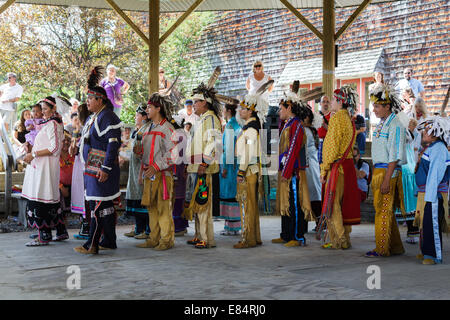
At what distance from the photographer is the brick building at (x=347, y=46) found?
13531 millimetres

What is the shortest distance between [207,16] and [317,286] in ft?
50.7

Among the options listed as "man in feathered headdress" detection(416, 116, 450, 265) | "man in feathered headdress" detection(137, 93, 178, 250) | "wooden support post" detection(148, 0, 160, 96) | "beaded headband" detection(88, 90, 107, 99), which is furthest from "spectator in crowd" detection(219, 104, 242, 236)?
"wooden support post" detection(148, 0, 160, 96)

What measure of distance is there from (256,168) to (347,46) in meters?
9.91

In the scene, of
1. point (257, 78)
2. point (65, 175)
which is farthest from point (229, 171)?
point (257, 78)

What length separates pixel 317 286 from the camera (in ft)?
14.6

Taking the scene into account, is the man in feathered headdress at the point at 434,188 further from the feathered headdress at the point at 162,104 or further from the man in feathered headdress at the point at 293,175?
the feathered headdress at the point at 162,104

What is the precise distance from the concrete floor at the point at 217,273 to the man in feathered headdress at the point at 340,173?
29cm

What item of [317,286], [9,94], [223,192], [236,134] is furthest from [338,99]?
[9,94]

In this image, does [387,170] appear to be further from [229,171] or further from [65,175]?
[65,175]

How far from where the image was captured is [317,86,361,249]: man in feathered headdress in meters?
6.09

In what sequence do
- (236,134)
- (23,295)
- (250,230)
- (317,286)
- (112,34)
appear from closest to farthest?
(23,295) < (317,286) < (250,230) < (236,134) < (112,34)

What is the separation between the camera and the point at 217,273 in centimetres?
495

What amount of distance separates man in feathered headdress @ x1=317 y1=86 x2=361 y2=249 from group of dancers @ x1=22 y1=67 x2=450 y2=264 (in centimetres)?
1
